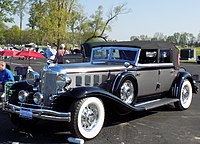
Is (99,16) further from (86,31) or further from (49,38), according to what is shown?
(49,38)

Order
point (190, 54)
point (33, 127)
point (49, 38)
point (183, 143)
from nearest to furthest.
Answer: point (183, 143)
point (33, 127)
point (49, 38)
point (190, 54)

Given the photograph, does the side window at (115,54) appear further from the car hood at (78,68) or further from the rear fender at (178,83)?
the rear fender at (178,83)

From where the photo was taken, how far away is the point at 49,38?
21891 mm

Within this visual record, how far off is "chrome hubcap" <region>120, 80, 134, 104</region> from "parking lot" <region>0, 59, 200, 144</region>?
0.49 meters

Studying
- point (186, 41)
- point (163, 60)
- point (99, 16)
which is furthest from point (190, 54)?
point (186, 41)

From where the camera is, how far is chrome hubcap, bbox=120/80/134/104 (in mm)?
5945

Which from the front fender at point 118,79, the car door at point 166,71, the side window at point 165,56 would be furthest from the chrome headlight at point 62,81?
the side window at point 165,56

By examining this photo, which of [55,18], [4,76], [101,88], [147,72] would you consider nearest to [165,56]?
[147,72]

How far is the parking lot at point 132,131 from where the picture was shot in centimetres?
496

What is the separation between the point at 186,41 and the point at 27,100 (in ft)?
275

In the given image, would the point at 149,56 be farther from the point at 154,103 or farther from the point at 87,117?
the point at 87,117

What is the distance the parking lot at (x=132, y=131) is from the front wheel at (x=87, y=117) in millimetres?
169

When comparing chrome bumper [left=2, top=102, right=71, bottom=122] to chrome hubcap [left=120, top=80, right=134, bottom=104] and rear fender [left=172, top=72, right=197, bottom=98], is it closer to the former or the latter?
chrome hubcap [left=120, top=80, right=134, bottom=104]

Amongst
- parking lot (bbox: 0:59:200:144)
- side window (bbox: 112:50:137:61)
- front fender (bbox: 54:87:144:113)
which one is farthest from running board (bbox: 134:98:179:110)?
front fender (bbox: 54:87:144:113)
